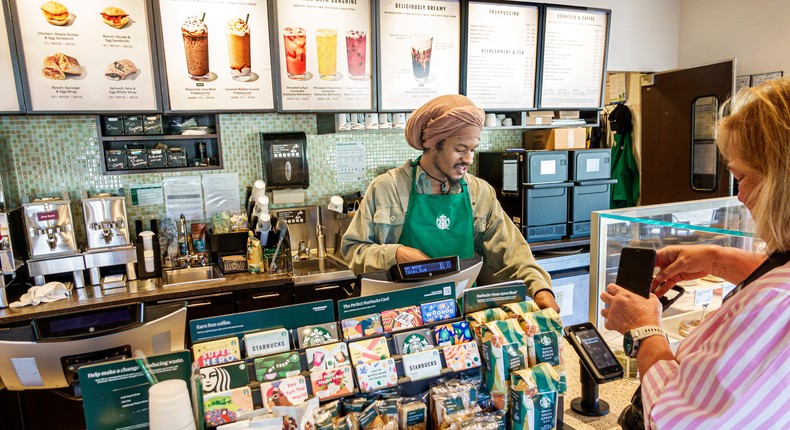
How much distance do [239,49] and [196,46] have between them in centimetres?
25

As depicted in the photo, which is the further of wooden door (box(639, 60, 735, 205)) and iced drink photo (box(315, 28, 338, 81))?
wooden door (box(639, 60, 735, 205))

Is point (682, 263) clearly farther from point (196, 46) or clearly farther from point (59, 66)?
point (59, 66)

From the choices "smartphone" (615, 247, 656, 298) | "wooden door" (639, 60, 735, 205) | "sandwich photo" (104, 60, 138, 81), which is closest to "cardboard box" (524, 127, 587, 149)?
"wooden door" (639, 60, 735, 205)

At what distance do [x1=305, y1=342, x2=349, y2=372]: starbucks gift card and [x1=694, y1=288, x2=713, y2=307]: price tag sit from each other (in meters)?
1.47

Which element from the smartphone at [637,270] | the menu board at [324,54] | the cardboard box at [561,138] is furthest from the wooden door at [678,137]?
the smartphone at [637,270]

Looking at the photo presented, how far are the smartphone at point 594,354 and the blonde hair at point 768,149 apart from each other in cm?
45

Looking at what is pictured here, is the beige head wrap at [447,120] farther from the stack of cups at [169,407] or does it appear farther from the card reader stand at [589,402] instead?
the stack of cups at [169,407]

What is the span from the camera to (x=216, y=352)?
1.00 m

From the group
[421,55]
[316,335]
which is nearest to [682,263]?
[316,335]

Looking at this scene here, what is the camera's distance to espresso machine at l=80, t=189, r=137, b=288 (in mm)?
2912

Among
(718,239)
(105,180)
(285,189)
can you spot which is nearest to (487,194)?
(718,239)

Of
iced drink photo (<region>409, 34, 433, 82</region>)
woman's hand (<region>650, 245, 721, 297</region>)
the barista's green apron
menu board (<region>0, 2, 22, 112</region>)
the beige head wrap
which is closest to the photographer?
woman's hand (<region>650, 245, 721, 297</region>)

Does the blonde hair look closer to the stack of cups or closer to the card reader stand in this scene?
the card reader stand

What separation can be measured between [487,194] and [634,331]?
3.61 feet
